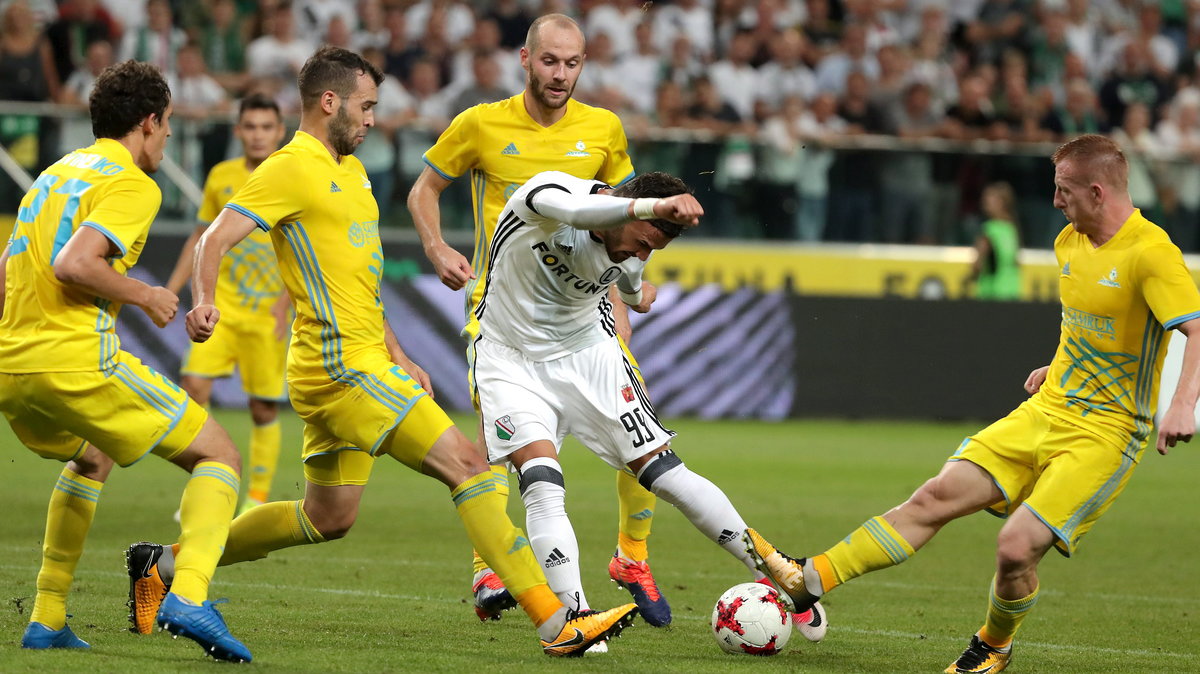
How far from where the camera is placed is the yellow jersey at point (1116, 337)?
18.8 ft

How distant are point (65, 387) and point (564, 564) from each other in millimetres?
1877

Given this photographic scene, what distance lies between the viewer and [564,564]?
568 centimetres

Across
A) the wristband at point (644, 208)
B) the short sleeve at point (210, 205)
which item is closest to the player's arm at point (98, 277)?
the wristband at point (644, 208)

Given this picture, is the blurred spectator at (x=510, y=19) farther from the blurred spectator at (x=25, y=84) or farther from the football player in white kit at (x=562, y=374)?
the football player in white kit at (x=562, y=374)

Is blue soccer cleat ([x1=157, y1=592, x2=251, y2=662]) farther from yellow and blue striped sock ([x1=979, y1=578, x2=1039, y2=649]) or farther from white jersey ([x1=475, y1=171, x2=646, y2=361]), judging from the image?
yellow and blue striped sock ([x1=979, y1=578, x2=1039, y2=649])

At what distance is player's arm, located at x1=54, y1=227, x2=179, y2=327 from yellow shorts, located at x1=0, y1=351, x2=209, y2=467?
31cm

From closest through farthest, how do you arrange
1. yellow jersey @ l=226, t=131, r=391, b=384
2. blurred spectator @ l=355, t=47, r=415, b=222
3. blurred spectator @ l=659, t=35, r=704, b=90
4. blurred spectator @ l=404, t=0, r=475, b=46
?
yellow jersey @ l=226, t=131, r=391, b=384
blurred spectator @ l=355, t=47, r=415, b=222
blurred spectator @ l=404, t=0, r=475, b=46
blurred spectator @ l=659, t=35, r=704, b=90

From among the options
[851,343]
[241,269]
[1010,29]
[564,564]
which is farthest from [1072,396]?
[1010,29]

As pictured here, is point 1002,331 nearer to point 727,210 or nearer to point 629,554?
point 727,210

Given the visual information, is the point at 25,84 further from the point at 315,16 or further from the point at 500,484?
the point at 500,484

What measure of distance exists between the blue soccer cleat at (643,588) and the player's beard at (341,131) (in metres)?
2.26

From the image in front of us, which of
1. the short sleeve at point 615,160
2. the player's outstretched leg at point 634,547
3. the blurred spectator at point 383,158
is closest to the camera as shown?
the player's outstretched leg at point 634,547

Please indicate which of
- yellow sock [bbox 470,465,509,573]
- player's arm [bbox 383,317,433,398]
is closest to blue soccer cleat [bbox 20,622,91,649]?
player's arm [bbox 383,317,433,398]

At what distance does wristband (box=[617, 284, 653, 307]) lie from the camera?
6.61 metres
